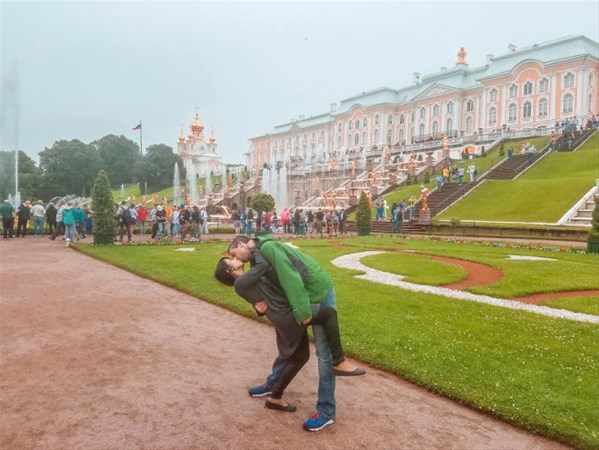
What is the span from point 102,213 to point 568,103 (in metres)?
53.5

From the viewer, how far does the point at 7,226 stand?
19.5 m

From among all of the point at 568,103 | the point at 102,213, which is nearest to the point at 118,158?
the point at 102,213

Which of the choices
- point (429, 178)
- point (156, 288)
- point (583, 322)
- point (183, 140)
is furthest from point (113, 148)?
point (583, 322)

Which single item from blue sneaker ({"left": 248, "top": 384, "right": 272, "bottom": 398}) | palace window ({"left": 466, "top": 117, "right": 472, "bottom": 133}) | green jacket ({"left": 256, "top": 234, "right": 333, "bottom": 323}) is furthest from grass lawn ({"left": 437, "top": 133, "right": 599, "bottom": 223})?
palace window ({"left": 466, "top": 117, "right": 472, "bottom": 133})

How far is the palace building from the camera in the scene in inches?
2026

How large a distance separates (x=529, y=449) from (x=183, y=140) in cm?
7751

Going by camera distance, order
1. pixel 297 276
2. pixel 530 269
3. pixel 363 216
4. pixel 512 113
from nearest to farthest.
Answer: pixel 297 276 → pixel 530 269 → pixel 363 216 → pixel 512 113

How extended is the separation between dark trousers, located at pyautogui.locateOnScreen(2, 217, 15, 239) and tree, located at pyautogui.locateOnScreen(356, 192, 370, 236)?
15561 millimetres

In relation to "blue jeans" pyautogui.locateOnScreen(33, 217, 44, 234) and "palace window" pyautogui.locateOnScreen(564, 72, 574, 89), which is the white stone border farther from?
"palace window" pyautogui.locateOnScreen(564, 72, 574, 89)

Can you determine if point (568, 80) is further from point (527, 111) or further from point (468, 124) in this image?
point (468, 124)

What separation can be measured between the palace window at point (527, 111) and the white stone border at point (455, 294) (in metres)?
52.6

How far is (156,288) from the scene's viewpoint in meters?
9.09

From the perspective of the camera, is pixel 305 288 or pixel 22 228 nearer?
pixel 305 288

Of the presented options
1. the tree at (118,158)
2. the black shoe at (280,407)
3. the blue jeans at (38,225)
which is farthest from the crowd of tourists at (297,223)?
the tree at (118,158)
